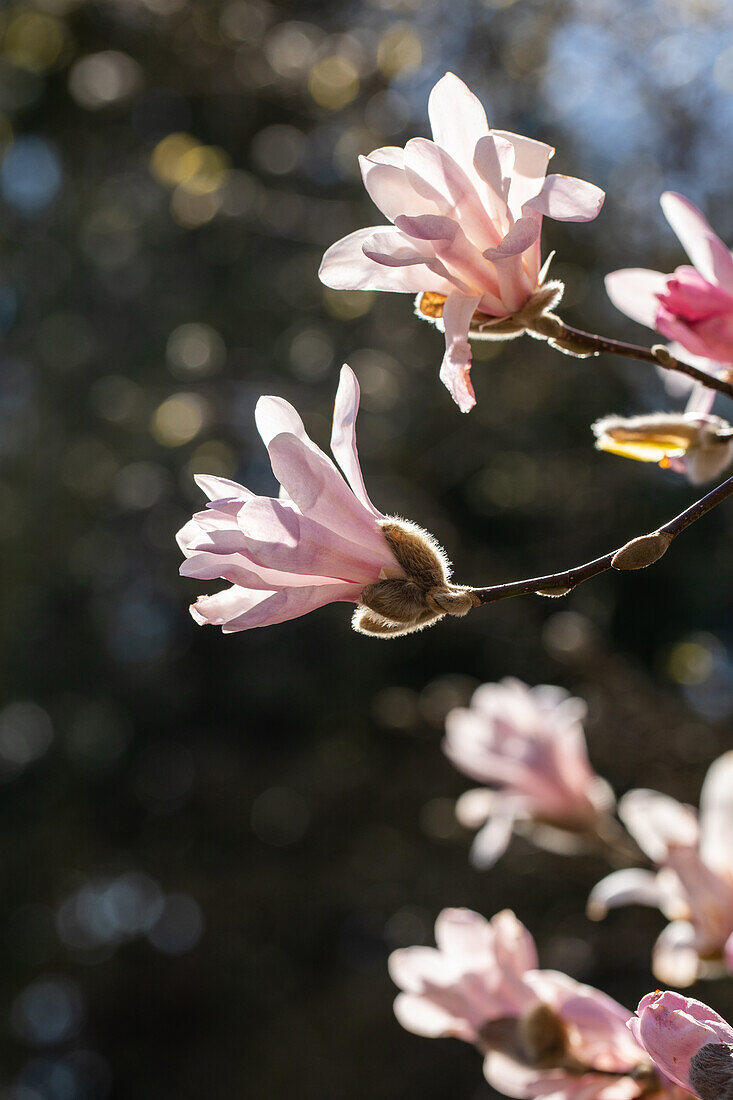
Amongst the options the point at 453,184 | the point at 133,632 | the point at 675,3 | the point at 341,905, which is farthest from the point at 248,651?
the point at 453,184

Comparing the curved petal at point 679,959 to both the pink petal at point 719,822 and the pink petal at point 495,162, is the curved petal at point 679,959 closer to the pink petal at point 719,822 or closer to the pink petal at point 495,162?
the pink petal at point 719,822

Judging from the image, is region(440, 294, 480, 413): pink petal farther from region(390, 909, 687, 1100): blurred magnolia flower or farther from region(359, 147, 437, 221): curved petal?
region(390, 909, 687, 1100): blurred magnolia flower

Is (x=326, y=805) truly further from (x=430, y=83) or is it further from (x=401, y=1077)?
(x=430, y=83)

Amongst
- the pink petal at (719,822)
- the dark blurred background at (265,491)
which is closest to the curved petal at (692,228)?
the pink petal at (719,822)

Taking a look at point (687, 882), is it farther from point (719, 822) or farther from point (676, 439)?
point (676, 439)

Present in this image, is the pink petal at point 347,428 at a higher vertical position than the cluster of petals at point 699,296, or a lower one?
lower

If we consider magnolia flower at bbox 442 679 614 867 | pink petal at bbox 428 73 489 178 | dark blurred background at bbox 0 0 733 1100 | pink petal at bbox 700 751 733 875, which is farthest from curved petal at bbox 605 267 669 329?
dark blurred background at bbox 0 0 733 1100
